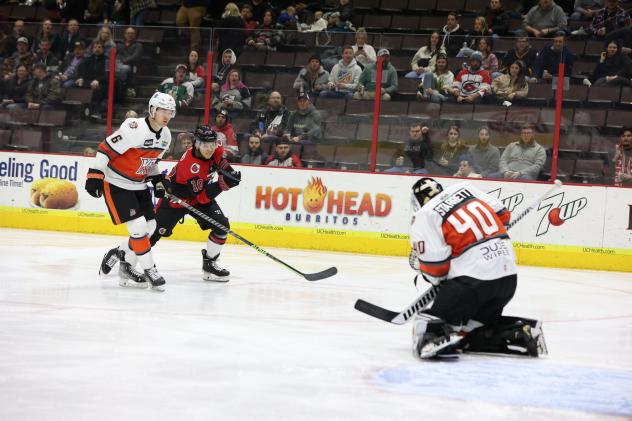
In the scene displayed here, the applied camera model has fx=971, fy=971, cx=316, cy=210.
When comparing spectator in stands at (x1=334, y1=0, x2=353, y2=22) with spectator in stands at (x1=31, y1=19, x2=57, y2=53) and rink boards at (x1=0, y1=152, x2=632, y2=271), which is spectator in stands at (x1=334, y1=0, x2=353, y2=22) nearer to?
rink boards at (x1=0, y1=152, x2=632, y2=271)

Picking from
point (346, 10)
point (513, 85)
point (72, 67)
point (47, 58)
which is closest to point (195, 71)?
point (72, 67)

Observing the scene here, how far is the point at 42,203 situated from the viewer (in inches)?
429

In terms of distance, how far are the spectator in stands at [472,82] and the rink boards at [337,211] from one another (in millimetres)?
841

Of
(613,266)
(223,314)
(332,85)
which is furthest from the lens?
(332,85)

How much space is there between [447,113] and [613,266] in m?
2.17

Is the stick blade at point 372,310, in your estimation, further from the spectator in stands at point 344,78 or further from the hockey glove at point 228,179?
the spectator in stands at point 344,78

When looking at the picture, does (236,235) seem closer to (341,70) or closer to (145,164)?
(145,164)

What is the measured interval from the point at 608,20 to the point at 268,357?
7.48 meters

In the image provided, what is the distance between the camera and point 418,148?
9.65m

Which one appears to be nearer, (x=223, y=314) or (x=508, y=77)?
(x=223, y=314)

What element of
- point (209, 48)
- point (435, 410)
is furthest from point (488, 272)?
point (209, 48)

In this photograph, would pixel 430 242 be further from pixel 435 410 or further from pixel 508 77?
pixel 508 77

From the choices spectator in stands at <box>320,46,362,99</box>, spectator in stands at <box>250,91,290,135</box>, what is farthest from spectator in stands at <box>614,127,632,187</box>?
spectator in stands at <box>250,91,290,135</box>

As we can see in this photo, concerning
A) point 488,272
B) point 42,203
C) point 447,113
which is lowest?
point 42,203
